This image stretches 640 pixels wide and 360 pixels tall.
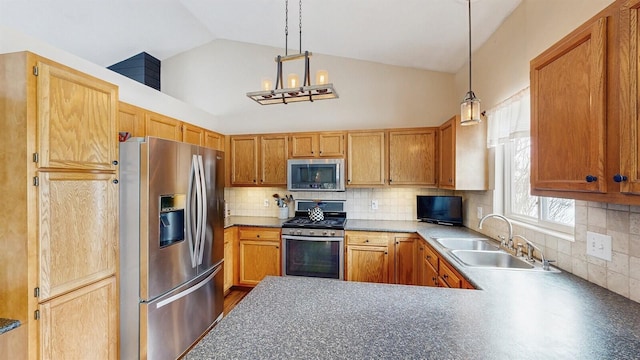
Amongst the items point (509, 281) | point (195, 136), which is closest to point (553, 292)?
point (509, 281)

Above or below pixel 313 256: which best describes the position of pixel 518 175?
above

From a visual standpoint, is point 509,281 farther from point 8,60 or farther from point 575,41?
point 8,60

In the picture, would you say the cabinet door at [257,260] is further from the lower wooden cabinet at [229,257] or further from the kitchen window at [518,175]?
the kitchen window at [518,175]

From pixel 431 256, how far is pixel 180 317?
2.14 m

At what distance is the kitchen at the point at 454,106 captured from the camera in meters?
1.29

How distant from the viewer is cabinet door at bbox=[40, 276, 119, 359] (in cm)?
141

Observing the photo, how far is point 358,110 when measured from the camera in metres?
3.57

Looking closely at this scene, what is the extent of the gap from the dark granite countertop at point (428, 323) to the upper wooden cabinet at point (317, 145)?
2.15 m

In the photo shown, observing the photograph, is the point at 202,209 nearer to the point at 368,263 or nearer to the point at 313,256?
the point at 313,256

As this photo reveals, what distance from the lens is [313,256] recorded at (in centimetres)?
307

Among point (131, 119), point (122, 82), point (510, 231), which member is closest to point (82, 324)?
point (131, 119)

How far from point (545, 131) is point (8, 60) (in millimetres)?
2617

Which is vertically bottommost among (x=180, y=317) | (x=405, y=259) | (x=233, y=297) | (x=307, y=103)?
(x=233, y=297)

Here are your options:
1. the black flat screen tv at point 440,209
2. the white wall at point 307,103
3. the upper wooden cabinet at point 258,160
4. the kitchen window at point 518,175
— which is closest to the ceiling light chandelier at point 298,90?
the kitchen window at point 518,175
